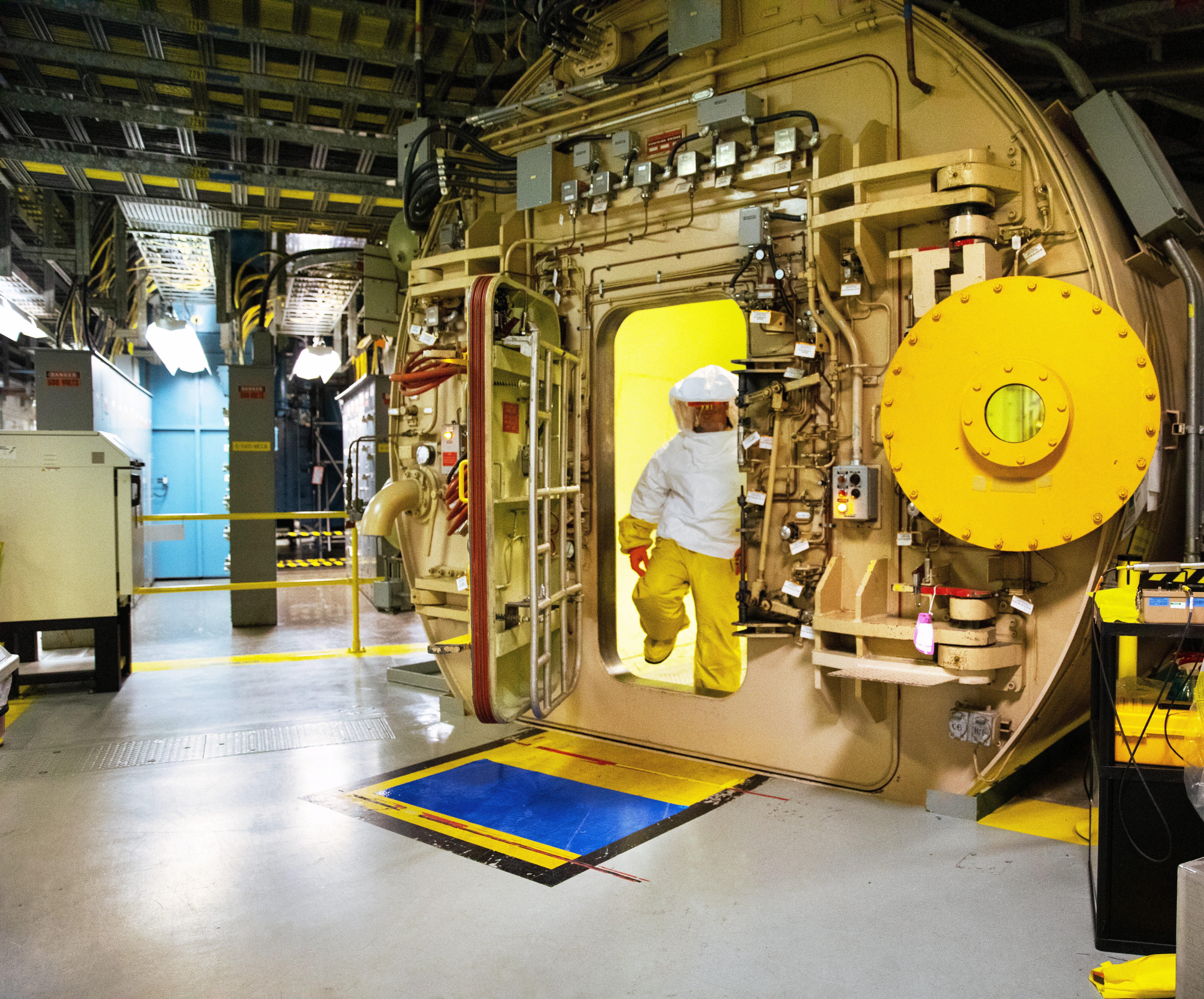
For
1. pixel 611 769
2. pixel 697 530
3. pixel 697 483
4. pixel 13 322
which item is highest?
pixel 13 322

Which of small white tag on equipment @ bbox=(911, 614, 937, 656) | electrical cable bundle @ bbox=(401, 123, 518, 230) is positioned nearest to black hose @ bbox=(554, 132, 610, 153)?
electrical cable bundle @ bbox=(401, 123, 518, 230)

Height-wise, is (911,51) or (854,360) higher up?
(911,51)

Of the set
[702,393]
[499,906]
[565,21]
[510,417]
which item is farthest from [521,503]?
[565,21]

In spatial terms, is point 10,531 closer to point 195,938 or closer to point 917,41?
point 195,938

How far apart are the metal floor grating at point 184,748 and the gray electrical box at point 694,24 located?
4277mm

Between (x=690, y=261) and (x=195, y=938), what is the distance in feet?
12.5

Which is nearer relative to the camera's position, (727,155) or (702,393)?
(727,155)

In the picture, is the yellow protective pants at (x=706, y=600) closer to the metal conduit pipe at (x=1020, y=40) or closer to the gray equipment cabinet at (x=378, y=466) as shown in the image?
the metal conduit pipe at (x=1020, y=40)

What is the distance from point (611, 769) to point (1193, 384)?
10.8 feet

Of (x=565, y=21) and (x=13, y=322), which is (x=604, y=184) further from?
(x=13, y=322)

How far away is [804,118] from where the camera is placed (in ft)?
14.4

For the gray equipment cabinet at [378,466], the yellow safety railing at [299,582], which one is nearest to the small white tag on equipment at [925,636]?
the yellow safety railing at [299,582]

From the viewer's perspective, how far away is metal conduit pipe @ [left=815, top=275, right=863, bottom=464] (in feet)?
13.8

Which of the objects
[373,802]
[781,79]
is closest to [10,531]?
[373,802]
